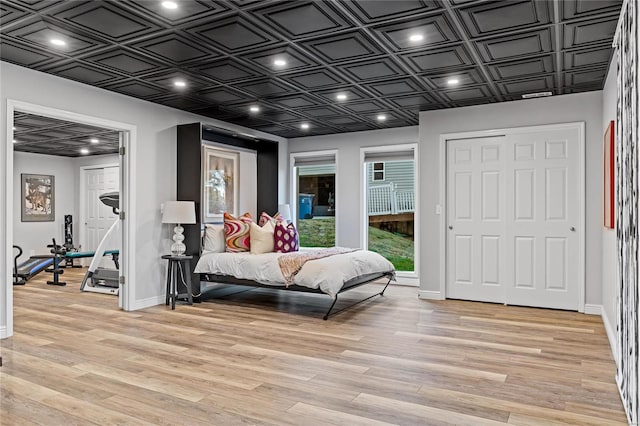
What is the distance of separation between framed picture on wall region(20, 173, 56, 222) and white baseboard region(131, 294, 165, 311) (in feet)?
17.3

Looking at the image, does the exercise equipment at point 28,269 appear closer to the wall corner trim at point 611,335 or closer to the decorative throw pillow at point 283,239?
the decorative throw pillow at point 283,239

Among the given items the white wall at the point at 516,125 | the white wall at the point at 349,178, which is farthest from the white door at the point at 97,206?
the white wall at the point at 516,125

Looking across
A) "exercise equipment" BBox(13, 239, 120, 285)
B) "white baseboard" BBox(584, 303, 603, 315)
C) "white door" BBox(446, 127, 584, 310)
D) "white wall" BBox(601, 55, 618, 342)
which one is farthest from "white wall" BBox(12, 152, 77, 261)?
"white wall" BBox(601, 55, 618, 342)

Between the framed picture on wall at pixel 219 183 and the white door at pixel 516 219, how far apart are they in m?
3.15

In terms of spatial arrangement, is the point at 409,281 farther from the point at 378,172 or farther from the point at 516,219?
the point at 516,219

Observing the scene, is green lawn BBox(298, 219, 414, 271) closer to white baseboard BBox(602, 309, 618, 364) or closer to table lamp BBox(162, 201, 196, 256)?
table lamp BBox(162, 201, 196, 256)

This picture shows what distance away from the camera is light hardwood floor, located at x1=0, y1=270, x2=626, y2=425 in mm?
2482

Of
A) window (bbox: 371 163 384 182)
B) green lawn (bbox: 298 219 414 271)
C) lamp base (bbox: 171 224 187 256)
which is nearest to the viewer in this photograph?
lamp base (bbox: 171 224 187 256)

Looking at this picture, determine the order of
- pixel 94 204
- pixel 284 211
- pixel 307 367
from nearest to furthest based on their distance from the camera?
1. pixel 307 367
2. pixel 284 211
3. pixel 94 204

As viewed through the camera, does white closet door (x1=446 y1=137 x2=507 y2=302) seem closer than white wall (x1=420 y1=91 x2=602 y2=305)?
No

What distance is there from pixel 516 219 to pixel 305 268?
8.44 feet

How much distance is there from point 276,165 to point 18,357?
14.4ft

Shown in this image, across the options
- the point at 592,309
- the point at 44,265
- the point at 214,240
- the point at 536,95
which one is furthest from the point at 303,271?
the point at 44,265

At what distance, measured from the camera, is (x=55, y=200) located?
31.2ft
